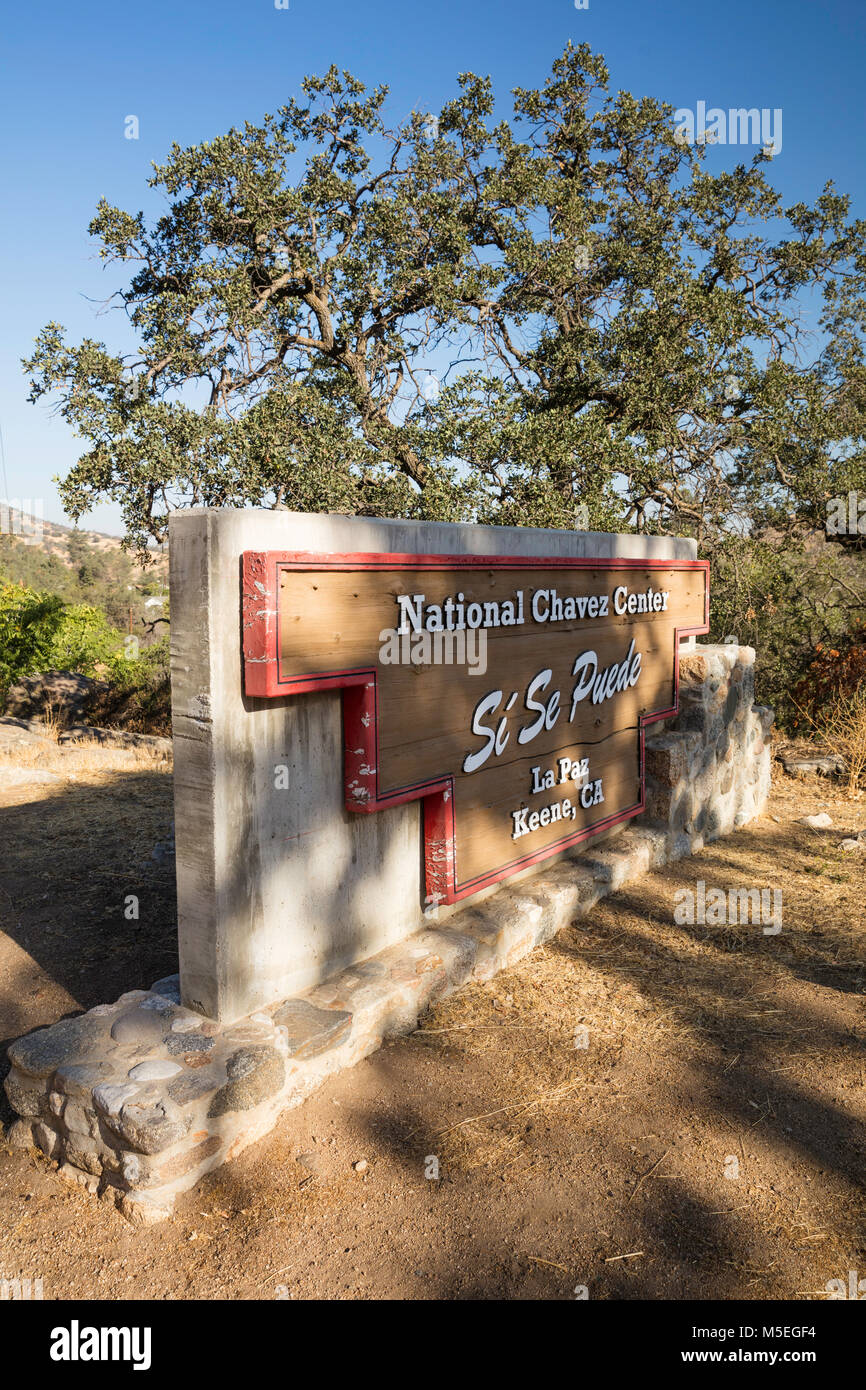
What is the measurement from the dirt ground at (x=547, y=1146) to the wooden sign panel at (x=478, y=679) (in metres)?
0.80

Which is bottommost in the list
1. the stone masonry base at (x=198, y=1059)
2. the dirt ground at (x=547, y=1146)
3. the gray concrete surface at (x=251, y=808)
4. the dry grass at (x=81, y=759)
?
the dirt ground at (x=547, y=1146)

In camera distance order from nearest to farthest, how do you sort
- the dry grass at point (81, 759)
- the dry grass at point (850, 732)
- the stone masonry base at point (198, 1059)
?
the stone masonry base at point (198, 1059), the dry grass at point (850, 732), the dry grass at point (81, 759)

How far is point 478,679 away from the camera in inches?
177

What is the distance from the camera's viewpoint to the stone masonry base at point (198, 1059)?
2904mm

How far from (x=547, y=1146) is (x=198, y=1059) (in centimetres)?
132

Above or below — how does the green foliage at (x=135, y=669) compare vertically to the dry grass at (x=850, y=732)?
above

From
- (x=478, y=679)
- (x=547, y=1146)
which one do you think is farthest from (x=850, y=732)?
(x=547, y=1146)

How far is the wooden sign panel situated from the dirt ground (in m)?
0.80

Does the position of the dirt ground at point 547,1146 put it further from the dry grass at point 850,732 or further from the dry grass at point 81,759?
the dry grass at point 81,759

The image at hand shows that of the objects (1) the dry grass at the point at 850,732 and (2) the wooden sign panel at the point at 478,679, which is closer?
(2) the wooden sign panel at the point at 478,679

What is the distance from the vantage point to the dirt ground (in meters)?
2.68

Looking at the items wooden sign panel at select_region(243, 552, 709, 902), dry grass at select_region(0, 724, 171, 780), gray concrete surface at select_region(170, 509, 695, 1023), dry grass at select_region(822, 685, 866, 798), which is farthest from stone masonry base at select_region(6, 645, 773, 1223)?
dry grass at select_region(0, 724, 171, 780)

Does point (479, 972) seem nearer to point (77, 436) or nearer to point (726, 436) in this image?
point (77, 436)

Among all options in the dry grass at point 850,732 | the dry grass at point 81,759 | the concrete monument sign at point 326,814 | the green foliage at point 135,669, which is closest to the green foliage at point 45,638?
the green foliage at point 135,669
